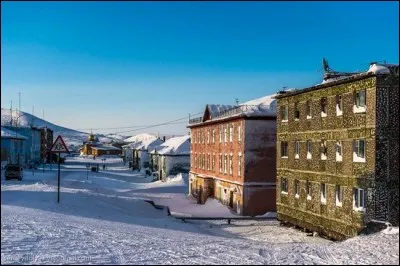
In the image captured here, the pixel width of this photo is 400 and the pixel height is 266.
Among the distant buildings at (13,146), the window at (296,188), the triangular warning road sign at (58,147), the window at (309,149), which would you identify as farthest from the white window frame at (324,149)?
the distant buildings at (13,146)

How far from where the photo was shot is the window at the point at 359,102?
80.3 ft

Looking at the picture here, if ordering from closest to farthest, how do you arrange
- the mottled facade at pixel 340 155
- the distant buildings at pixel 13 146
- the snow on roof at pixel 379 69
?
the snow on roof at pixel 379 69, the mottled facade at pixel 340 155, the distant buildings at pixel 13 146

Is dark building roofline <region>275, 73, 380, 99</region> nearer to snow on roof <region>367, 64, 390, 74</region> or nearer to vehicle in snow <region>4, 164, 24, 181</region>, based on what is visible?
snow on roof <region>367, 64, 390, 74</region>

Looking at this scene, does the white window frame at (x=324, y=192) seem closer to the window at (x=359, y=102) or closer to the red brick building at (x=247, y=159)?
the window at (x=359, y=102)

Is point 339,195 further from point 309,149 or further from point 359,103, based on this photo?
point 359,103

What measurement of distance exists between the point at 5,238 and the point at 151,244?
4.25 m

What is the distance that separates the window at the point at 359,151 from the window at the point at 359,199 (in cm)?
148

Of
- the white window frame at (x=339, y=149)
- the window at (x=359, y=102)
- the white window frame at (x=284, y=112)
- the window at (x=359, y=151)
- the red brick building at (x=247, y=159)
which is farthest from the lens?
the red brick building at (x=247, y=159)

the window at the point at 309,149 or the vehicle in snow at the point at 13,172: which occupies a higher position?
the window at the point at 309,149

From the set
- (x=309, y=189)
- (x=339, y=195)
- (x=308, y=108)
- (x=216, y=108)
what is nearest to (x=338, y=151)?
(x=339, y=195)

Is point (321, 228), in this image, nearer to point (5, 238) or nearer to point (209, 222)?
point (209, 222)

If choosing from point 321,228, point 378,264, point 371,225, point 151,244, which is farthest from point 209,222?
point 378,264

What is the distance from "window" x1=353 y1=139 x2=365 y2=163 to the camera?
80.7ft

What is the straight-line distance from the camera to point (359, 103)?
81.7 ft
